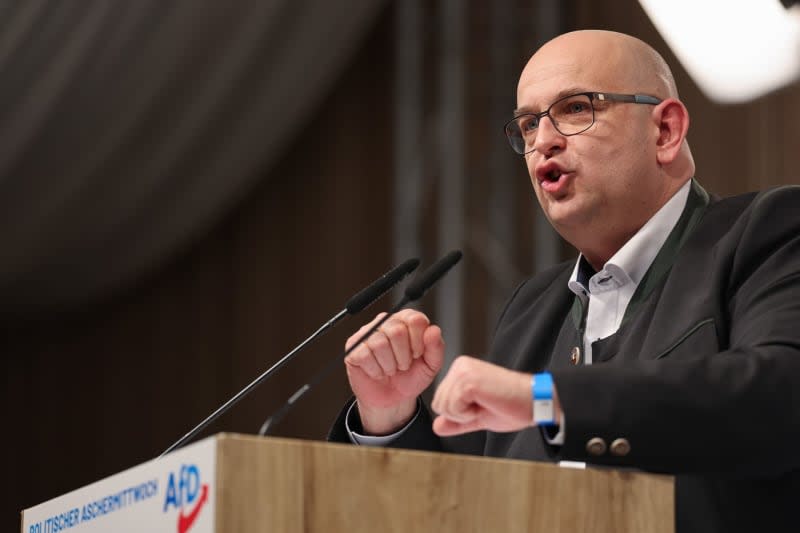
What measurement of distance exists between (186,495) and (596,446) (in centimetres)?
47

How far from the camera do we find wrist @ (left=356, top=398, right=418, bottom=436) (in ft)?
6.38

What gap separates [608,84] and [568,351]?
0.45 m

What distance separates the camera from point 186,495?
123 centimetres

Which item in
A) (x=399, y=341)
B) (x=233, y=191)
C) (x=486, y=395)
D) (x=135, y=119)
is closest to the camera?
(x=486, y=395)

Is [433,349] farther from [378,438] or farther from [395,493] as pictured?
[395,493]

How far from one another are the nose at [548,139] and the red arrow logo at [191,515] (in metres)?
1.02

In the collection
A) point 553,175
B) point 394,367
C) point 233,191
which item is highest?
point 233,191

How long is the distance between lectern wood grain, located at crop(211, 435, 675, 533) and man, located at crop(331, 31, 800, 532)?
0.14ft

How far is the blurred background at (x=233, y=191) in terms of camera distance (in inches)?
185

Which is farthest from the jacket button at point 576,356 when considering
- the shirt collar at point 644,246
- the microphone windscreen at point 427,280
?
the microphone windscreen at point 427,280

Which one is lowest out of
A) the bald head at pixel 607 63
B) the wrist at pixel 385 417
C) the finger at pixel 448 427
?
the finger at pixel 448 427

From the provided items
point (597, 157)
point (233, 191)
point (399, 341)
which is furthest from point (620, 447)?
point (233, 191)

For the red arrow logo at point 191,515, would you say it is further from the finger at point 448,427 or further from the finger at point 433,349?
the finger at point 433,349

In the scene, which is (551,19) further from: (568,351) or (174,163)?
(568,351)
